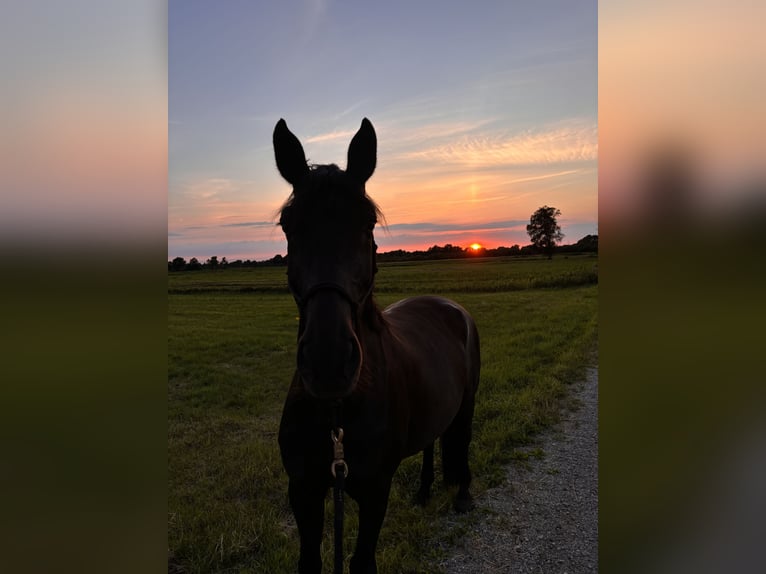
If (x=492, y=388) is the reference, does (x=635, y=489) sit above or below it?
above

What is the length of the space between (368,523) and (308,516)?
389 mm

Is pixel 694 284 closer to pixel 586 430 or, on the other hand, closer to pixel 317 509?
pixel 317 509

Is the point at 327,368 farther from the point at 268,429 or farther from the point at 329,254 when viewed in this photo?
the point at 268,429

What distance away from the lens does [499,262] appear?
47.2 metres

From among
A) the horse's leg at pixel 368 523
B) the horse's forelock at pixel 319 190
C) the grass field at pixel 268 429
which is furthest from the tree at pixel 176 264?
the horse's leg at pixel 368 523

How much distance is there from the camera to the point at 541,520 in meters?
4.16

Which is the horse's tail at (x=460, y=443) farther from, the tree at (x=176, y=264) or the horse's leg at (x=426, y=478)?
the tree at (x=176, y=264)

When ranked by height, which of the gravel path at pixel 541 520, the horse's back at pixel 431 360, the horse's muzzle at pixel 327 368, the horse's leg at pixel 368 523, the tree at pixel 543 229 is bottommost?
the gravel path at pixel 541 520

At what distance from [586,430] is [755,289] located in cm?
638

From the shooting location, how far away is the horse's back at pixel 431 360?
3.06 metres

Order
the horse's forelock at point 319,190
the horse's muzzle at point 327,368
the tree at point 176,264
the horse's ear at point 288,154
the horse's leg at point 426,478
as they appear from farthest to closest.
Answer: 1. the horse's leg at point 426,478
2. the tree at point 176,264
3. the horse's ear at point 288,154
4. the horse's forelock at point 319,190
5. the horse's muzzle at point 327,368

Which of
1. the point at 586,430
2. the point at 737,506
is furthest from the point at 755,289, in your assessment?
the point at 586,430

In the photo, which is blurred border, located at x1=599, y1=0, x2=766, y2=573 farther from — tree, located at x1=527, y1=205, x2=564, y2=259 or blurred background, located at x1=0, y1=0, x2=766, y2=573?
tree, located at x1=527, y1=205, x2=564, y2=259

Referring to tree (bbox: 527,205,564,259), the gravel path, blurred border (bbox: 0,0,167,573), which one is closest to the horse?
blurred border (bbox: 0,0,167,573)
